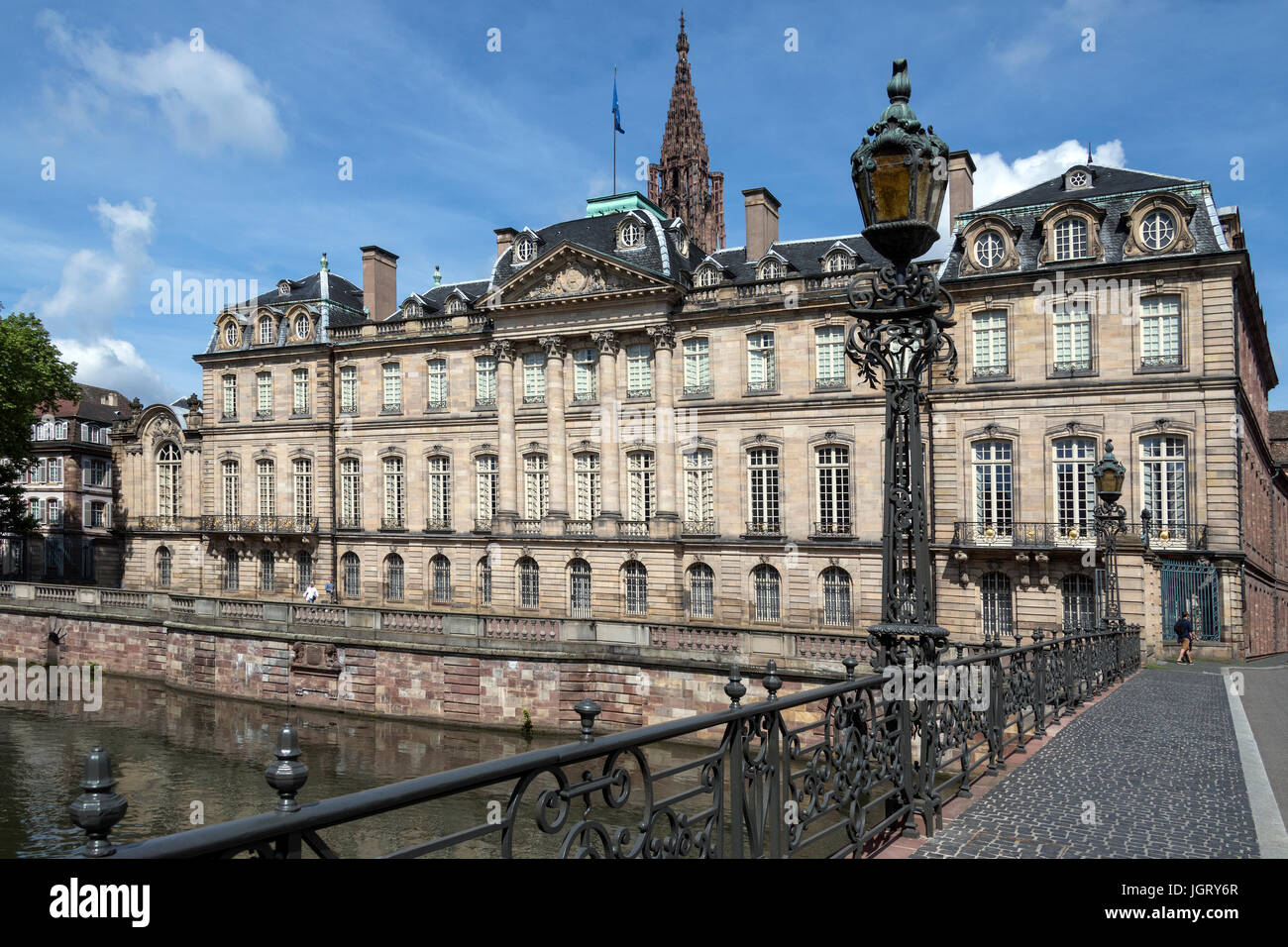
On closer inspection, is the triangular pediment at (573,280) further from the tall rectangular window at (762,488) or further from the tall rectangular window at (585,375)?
the tall rectangular window at (762,488)

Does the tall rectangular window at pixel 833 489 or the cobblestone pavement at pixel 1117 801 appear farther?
the tall rectangular window at pixel 833 489

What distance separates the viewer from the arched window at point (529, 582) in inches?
1502

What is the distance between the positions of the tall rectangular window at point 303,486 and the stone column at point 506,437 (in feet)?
34.4

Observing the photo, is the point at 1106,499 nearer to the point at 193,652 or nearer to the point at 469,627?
the point at 469,627

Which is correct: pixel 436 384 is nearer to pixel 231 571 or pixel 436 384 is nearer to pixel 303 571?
pixel 303 571

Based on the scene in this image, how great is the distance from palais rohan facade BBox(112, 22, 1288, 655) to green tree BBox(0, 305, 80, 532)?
4.99 m

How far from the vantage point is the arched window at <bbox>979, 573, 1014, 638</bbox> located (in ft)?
101

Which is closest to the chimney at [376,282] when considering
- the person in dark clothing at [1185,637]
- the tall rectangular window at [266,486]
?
the tall rectangular window at [266,486]

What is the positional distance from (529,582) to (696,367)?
35.8 ft

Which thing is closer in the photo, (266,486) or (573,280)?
(573,280)

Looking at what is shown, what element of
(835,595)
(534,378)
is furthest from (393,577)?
(835,595)

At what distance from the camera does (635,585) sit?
3641 cm

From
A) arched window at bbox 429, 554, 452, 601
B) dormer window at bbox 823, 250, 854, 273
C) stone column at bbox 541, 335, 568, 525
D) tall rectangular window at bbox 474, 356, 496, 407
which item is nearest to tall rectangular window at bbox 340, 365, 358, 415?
tall rectangular window at bbox 474, 356, 496, 407
